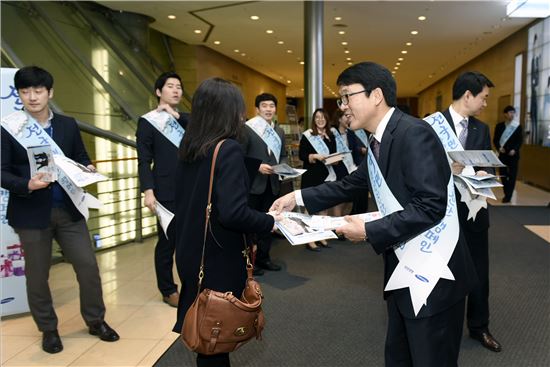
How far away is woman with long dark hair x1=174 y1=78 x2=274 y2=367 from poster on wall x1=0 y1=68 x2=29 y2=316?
205 cm

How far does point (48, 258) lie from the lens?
8.90 ft

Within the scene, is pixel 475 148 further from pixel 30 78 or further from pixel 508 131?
pixel 508 131

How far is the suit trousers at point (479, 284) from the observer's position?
2586mm

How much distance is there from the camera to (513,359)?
2.52m

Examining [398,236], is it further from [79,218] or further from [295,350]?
[79,218]

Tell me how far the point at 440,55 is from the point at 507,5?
598 centimetres

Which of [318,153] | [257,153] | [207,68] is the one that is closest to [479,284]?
[257,153]

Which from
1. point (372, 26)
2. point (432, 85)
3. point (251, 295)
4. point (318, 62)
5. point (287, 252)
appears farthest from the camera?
point (432, 85)

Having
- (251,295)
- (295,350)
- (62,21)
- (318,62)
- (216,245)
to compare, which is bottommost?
(295,350)

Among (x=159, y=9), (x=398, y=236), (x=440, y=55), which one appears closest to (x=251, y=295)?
(x=398, y=236)

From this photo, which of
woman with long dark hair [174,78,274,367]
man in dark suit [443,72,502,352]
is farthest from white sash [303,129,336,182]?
woman with long dark hair [174,78,274,367]

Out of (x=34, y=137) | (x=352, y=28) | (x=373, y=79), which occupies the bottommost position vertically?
(x=34, y=137)

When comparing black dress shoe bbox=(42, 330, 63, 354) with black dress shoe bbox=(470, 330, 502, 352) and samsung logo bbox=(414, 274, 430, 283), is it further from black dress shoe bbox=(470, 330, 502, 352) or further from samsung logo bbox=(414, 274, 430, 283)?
black dress shoe bbox=(470, 330, 502, 352)

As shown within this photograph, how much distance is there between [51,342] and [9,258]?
0.82 meters
